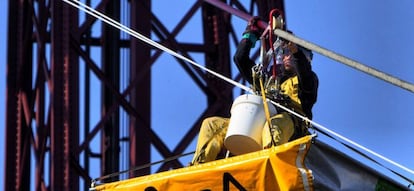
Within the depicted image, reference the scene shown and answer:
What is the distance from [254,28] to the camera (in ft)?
37.3

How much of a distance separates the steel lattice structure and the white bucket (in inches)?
236

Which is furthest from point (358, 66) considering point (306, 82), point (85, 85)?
point (85, 85)

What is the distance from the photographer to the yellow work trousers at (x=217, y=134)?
10.6 metres

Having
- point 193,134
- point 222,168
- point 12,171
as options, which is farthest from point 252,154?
point 12,171

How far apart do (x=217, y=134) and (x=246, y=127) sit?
1.48ft

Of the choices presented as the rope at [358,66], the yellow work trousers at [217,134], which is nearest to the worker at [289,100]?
the yellow work trousers at [217,134]

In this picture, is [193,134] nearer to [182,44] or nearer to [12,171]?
[182,44]

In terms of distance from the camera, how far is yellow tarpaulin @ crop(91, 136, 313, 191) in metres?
9.67

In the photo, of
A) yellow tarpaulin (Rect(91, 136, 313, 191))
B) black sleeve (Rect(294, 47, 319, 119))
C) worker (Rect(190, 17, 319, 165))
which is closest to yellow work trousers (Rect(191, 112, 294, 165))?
worker (Rect(190, 17, 319, 165))

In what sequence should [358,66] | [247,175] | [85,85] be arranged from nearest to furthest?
[358,66] < [247,175] < [85,85]

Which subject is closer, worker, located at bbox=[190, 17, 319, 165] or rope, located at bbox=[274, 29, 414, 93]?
rope, located at bbox=[274, 29, 414, 93]

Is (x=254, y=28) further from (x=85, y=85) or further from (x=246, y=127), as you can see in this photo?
(x=85, y=85)

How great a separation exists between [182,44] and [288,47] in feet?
25.8

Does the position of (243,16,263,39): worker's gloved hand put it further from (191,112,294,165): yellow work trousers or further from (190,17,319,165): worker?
(191,112,294,165): yellow work trousers
